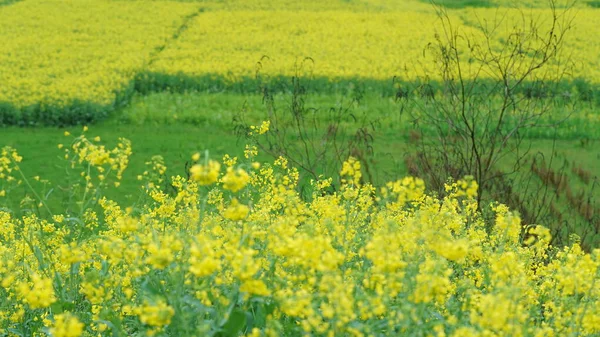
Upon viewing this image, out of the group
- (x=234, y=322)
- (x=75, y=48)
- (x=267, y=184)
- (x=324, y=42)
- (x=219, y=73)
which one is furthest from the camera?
(x=324, y=42)

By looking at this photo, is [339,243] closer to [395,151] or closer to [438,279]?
[438,279]

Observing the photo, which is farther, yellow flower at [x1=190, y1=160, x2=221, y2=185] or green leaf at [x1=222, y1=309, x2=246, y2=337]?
green leaf at [x1=222, y1=309, x2=246, y2=337]

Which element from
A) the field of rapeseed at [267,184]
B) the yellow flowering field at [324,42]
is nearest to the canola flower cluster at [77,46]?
the field of rapeseed at [267,184]

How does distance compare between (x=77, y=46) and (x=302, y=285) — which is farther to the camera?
(x=77, y=46)

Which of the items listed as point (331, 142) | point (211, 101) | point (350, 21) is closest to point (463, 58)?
point (350, 21)

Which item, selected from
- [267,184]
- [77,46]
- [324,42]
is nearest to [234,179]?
[267,184]

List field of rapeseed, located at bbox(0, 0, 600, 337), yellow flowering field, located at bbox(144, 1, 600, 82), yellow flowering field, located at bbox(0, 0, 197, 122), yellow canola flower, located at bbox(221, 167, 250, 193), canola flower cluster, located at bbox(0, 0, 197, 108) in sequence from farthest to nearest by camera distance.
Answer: yellow flowering field, located at bbox(144, 1, 600, 82), canola flower cluster, located at bbox(0, 0, 197, 108), yellow flowering field, located at bbox(0, 0, 197, 122), field of rapeseed, located at bbox(0, 0, 600, 337), yellow canola flower, located at bbox(221, 167, 250, 193)

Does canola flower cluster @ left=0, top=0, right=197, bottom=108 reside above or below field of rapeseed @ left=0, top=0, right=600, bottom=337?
below

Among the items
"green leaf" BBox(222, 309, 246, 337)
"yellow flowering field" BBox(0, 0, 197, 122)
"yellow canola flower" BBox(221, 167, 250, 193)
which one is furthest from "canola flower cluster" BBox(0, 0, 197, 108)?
"yellow canola flower" BBox(221, 167, 250, 193)

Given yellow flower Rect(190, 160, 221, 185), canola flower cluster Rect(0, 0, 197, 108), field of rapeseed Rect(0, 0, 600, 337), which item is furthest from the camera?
canola flower cluster Rect(0, 0, 197, 108)

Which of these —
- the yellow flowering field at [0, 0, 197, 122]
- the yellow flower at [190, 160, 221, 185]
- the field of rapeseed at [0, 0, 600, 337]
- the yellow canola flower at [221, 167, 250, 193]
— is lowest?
the yellow flowering field at [0, 0, 197, 122]

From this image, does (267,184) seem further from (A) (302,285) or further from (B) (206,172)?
(B) (206,172)

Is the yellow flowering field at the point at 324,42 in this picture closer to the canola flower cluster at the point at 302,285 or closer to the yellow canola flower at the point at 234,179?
the canola flower cluster at the point at 302,285

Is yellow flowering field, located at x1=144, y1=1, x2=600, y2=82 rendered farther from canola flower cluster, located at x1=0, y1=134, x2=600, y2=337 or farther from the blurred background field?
canola flower cluster, located at x1=0, y1=134, x2=600, y2=337
